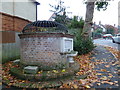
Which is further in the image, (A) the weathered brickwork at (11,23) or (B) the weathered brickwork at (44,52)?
(A) the weathered brickwork at (11,23)

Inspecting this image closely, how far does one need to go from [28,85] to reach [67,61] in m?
1.90

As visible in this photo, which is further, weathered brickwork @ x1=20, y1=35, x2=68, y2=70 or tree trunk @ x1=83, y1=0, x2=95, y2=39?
tree trunk @ x1=83, y1=0, x2=95, y2=39

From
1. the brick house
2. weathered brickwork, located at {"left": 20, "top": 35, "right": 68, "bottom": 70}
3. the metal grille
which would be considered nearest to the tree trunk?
the metal grille

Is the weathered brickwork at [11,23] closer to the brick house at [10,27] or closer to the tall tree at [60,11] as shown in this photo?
the brick house at [10,27]

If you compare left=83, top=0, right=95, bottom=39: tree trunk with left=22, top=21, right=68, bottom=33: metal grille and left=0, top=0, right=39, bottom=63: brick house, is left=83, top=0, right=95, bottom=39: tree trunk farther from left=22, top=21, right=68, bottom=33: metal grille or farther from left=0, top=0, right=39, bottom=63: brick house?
left=0, top=0, right=39, bottom=63: brick house

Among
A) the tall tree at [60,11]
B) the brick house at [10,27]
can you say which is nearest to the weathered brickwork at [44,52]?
the brick house at [10,27]

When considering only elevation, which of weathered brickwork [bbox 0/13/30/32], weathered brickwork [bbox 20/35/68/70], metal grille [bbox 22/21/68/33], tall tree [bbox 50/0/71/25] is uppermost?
tall tree [bbox 50/0/71/25]

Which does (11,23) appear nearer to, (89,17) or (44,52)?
(44,52)

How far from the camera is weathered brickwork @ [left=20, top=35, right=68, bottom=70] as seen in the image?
4.37 m

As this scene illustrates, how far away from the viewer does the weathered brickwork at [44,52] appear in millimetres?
4367

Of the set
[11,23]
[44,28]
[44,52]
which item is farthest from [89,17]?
[11,23]

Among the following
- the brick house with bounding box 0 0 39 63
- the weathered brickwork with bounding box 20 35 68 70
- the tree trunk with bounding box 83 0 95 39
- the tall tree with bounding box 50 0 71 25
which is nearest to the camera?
the weathered brickwork with bounding box 20 35 68 70

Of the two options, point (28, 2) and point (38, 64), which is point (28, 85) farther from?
point (28, 2)

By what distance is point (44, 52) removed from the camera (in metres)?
4.38
